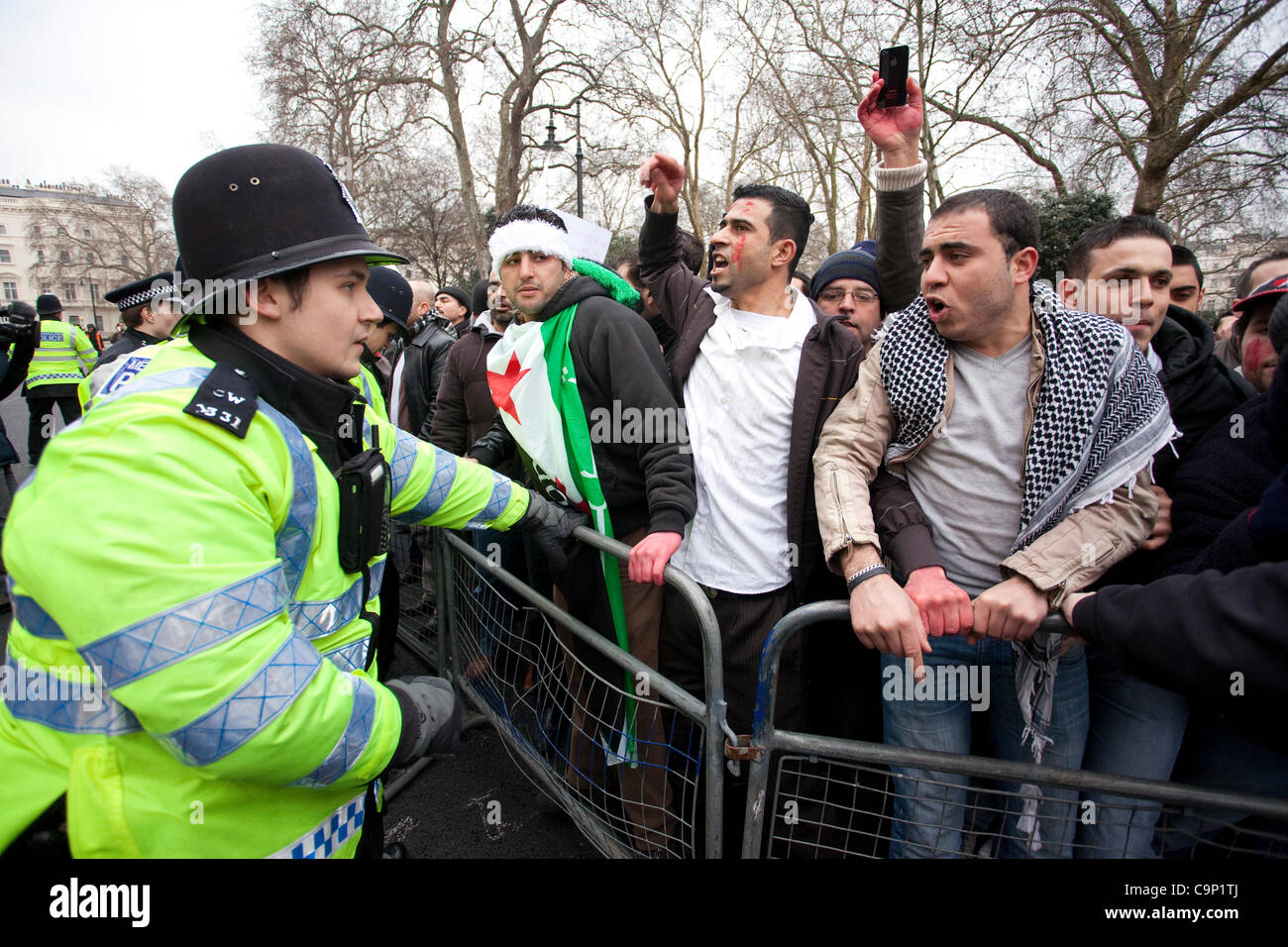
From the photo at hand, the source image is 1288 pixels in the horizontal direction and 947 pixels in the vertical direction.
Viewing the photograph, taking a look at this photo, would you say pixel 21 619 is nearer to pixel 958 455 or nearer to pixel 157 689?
pixel 157 689

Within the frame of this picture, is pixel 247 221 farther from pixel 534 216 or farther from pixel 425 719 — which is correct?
pixel 534 216

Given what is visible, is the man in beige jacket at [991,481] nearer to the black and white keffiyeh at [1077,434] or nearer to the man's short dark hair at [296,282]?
the black and white keffiyeh at [1077,434]

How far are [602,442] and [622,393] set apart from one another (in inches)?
8.2

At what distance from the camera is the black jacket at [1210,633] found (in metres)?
1.22

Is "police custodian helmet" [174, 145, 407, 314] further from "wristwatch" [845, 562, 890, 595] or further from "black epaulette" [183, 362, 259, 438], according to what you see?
"wristwatch" [845, 562, 890, 595]

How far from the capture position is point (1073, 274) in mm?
2461

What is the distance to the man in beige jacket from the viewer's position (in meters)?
1.67

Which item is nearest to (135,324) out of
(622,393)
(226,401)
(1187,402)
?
(622,393)

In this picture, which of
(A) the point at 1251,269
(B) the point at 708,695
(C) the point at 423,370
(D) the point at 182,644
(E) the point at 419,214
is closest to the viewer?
(D) the point at 182,644

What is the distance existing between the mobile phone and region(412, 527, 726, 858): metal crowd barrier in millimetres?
1660

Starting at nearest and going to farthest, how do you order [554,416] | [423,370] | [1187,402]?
1. [1187,402]
2. [554,416]
3. [423,370]

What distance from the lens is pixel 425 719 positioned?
148 cm
